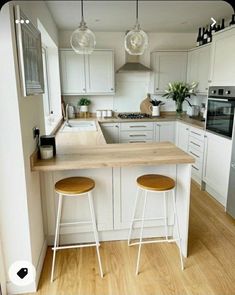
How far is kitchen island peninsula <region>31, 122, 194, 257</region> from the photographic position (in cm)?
212

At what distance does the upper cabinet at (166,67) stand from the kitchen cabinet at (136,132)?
2.69 ft

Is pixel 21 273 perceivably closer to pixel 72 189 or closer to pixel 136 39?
pixel 72 189

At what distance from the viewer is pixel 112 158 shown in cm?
201

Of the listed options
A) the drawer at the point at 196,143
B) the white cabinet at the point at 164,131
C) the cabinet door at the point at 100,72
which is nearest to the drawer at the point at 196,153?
the drawer at the point at 196,143

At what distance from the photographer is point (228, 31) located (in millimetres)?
2811

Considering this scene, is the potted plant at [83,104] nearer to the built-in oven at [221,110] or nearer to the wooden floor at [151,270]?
the built-in oven at [221,110]

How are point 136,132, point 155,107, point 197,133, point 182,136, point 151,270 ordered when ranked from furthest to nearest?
1. point 155,107
2. point 136,132
3. point 182,136
4. point 197,133
5. point 151,270

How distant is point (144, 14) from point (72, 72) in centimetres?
165

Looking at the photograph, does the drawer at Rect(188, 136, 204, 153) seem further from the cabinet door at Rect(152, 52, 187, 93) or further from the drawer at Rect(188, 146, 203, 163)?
the cabinet door at Rect(152, 52, 187, 93)

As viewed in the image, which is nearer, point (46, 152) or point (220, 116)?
point (46, 152)

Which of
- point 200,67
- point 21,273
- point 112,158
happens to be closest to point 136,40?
point 112,158

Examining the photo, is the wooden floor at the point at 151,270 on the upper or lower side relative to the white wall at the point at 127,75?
lower

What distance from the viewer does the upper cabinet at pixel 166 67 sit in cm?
465

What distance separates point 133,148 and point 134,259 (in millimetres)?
1003
